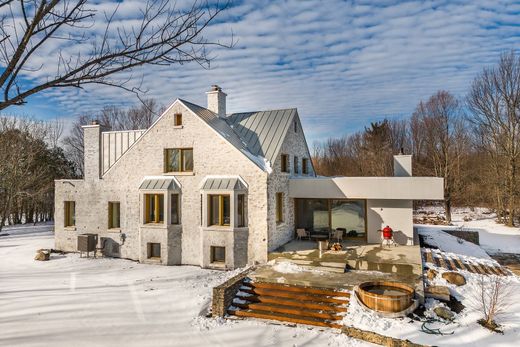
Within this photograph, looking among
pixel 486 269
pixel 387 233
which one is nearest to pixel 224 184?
pixel 387 233

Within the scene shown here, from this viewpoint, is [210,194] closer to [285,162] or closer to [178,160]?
[178,160]

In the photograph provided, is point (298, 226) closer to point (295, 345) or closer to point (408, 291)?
point (408, 291)

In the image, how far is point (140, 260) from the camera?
49.0 ft

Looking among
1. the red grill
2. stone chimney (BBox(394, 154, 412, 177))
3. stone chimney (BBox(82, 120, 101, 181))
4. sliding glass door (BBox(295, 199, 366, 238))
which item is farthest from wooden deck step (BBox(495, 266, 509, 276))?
stone chimney (BBox(82, 120, 101, 181))

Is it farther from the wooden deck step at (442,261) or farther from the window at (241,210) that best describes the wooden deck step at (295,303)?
the wooden deck step at (442,261)

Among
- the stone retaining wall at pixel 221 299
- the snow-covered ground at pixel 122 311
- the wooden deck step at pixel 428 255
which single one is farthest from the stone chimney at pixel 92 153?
the wooden deck step at pixel 428 255

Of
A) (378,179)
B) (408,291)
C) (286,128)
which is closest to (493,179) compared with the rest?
(378,179)

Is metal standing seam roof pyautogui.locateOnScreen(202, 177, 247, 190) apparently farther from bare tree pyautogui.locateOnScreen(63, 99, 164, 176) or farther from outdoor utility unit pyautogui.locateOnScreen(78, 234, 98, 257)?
bare tree pyautogui.locateOnScreen(63, 99, 164, 176)

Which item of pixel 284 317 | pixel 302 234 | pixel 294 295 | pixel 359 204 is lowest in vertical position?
pixel 284 317

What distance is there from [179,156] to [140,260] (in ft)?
17.8

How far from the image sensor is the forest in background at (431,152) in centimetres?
2281

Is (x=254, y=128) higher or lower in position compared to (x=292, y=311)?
higher

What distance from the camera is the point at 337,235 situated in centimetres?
1445

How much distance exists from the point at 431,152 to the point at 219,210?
87.0 feet
